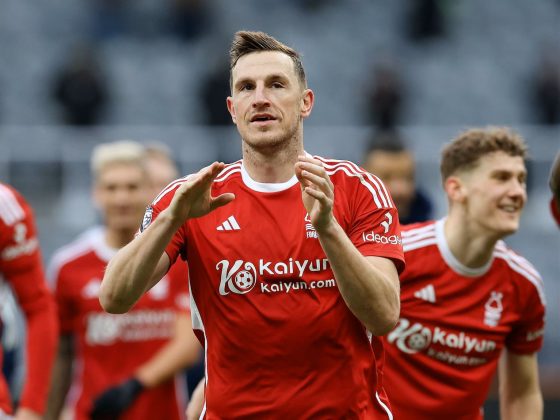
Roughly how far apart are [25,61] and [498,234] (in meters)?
12.5

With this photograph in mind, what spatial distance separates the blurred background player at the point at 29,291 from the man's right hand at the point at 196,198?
68.7 inches

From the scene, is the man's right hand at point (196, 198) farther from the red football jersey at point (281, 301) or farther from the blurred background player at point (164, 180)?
the blurred background player at point (164, 180)

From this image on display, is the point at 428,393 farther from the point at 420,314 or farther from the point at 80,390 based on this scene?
the point at 80,390

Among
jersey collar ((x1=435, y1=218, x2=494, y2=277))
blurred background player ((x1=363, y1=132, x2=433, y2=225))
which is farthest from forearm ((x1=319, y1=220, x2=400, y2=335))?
blurred background player ((x1=363, y1=132, x2=433, y2=225))

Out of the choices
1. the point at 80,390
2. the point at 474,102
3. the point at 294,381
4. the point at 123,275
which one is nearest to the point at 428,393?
the point at 294,381

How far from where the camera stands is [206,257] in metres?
4.61

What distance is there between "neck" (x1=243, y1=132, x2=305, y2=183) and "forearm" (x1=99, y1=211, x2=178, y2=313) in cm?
59

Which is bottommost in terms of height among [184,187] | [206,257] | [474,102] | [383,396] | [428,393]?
[474,102]

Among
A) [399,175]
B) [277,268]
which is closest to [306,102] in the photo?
[277,268]

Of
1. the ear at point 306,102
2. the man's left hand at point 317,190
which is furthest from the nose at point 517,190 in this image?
the man's left hand at point 317,190

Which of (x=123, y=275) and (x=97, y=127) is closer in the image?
(x=123, y=275)

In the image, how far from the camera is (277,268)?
4.52m

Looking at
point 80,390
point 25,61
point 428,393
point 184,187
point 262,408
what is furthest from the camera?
point 25,61

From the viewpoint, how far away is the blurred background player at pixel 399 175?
7605 mm
